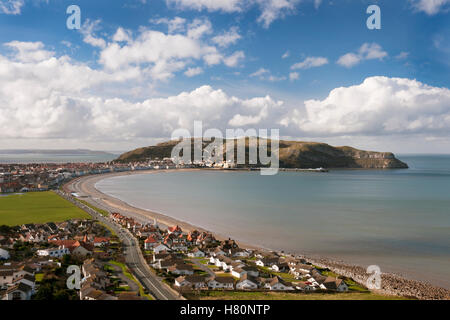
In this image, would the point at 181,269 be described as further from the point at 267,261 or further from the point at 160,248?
the point at 267,261

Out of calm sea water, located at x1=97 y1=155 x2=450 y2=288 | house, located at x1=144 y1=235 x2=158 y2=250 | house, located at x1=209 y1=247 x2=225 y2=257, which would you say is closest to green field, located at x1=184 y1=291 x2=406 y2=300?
house, located at x1=209 y1=247 x2=225 y2=257

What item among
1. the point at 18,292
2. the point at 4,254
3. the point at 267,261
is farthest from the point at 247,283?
the point at 4,254

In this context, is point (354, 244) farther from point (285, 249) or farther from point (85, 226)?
point (85, 226)

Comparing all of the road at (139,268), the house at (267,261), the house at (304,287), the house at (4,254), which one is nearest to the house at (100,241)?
the road at (139,268)

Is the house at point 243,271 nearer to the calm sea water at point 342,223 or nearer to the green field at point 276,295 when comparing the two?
the green field at point 276,295

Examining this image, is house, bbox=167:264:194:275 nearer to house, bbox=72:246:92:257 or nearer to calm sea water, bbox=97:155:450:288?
house, bbox=72:246:92:257

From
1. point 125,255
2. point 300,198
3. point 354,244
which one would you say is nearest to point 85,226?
point 125,255

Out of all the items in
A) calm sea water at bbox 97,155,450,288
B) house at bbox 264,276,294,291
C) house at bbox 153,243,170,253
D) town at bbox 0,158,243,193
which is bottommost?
calm sea water at bbox 97,155,450,288
